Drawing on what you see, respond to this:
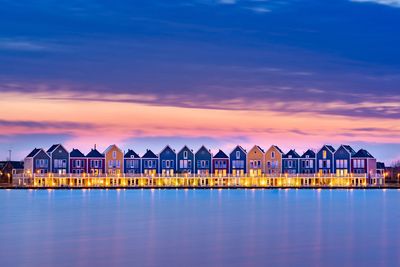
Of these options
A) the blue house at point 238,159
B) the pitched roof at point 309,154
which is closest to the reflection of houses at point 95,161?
the blue house at point 238,159

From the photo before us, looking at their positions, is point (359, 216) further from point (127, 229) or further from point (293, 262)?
Answer: point (293, 262)

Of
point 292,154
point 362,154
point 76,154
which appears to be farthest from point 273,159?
point 76,154

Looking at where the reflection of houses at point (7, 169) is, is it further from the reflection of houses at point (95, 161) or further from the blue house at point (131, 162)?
the blue house at point (131, 162)

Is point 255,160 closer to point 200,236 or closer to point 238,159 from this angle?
point 238,159

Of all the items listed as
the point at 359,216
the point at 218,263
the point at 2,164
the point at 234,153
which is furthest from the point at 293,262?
the point at 2,164

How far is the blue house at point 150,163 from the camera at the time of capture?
403 feet

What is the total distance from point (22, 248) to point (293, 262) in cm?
1353

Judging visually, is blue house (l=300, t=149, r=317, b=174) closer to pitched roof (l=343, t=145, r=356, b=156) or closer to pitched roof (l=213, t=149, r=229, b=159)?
pitched roof (l=343, t=145, r=356, b=156)

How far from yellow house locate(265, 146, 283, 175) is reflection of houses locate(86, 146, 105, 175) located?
2272 cm

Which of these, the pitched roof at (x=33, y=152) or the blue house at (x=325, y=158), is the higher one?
the pitched roof at (x=33, y=152)

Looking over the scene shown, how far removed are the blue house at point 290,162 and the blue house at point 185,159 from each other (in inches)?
504

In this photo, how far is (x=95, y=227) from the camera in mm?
55094

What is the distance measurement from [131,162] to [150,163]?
2.67 meters

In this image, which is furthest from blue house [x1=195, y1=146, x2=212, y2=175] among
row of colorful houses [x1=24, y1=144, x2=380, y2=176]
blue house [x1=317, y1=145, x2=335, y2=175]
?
blue house [x1=317, y1=145, x2=335, y2=175]
